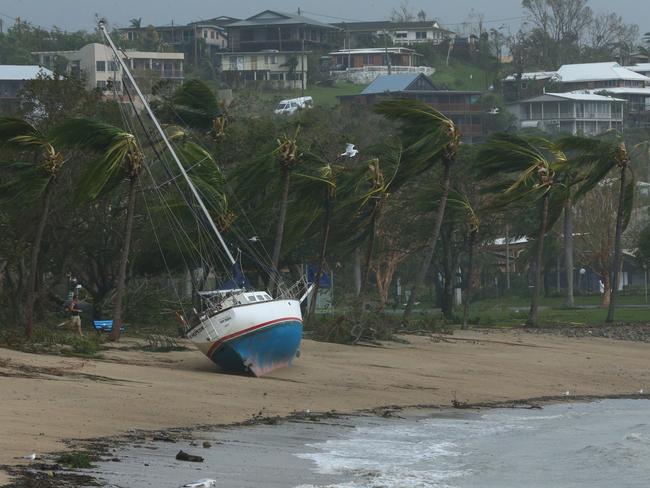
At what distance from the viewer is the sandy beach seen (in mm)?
19891

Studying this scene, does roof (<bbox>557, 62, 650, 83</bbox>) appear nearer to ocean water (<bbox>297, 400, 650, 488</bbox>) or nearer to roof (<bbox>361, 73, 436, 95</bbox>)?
roof (<bbox>361, 73, 436, 95</bbox>)

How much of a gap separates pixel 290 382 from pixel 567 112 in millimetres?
109990

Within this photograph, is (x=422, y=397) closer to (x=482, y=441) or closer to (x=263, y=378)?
(x=263, y=378)

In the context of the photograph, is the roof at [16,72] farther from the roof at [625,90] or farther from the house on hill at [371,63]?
the roof at [625,90]

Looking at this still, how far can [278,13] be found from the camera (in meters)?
159

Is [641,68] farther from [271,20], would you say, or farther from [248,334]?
[248,334]

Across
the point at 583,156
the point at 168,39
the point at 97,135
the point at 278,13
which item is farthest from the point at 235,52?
the point at 97,135

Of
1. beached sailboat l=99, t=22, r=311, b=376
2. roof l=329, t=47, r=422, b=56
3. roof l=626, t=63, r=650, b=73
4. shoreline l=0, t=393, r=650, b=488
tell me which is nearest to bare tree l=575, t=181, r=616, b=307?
shoreline l=0, t=393, r=650, b=488

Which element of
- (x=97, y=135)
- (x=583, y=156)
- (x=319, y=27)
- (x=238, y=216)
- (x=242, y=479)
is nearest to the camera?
(x=242, y=479)

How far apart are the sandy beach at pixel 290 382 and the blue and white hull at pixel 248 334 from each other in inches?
15.8

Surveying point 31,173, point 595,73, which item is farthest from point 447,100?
point 31,173

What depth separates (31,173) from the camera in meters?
30.0

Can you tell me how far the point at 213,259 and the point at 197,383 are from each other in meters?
11.5

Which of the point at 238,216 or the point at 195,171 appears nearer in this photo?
the point at 195,171
